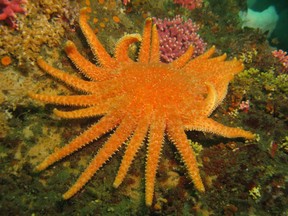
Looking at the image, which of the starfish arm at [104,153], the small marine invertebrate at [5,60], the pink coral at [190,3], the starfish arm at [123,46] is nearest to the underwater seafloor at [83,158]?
the small marine invertebrate at [5,60]

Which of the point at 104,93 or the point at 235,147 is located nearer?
the point at 104,93

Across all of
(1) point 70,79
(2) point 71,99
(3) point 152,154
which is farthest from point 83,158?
(1) point 70,79

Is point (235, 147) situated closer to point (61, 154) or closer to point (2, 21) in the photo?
point (61, 154)

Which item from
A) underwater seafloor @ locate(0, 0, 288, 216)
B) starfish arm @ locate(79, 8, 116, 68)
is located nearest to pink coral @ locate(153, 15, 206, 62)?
underwater seafloor @ locate(0, 0, 288, 216)

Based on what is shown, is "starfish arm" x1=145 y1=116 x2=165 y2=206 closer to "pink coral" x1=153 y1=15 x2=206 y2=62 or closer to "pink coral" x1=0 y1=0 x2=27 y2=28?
"pink coral" x1=153 y1=15 x2=206 y2=62

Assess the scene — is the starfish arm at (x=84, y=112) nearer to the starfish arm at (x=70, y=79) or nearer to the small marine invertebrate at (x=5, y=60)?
the starfish arm at (x=70, y=79)

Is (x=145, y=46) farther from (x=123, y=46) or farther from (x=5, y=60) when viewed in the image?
(x=5, y=60)

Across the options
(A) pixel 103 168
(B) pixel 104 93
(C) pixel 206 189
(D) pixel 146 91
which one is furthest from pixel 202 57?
(A) pixel 103 168

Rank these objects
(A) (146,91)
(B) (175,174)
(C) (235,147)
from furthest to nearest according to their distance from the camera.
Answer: (C) (235,147) < (B) (175,174) < (A) (146,91)
